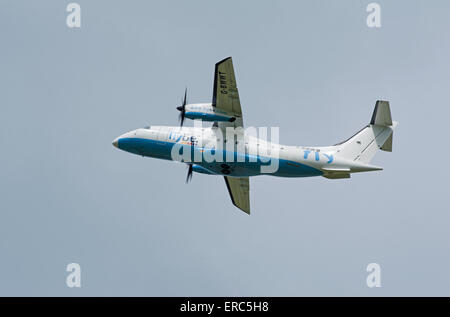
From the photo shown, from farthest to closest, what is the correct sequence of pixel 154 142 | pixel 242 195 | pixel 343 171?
1. pixel 242 195
2. pixel 154 142
3. pixel 343 171

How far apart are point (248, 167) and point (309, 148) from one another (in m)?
3.63

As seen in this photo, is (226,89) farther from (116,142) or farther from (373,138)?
(373,138)

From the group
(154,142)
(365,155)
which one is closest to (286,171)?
(365,155)

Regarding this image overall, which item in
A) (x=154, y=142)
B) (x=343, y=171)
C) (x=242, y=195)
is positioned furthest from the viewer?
(x=242, y=195)

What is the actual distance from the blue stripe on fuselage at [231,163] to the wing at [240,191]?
347cm

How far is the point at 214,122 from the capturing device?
1523 inches

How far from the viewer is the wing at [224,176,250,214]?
4247cm

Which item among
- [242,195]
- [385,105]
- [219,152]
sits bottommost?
[242,195]

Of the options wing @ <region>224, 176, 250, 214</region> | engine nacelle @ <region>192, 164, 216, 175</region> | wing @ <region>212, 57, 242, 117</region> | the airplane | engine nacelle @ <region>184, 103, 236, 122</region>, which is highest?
wing @ <region>212, 57, 242, 117</region>

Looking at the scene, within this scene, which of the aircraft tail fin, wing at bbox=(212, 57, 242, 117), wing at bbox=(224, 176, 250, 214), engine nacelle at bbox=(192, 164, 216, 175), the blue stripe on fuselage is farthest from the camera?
wing at bbox=(224, 176, 250, 214)

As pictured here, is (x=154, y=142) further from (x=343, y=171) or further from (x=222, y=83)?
(x=343, y=171)

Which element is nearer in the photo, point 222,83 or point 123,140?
point 222,83

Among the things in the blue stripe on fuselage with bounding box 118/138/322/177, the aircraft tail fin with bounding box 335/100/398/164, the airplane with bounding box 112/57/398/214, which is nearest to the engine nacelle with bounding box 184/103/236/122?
the airplane with bounding box 112/57/398/214

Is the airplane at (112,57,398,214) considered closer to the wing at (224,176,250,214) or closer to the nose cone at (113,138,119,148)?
the nose cone at (113,138,119,148)
